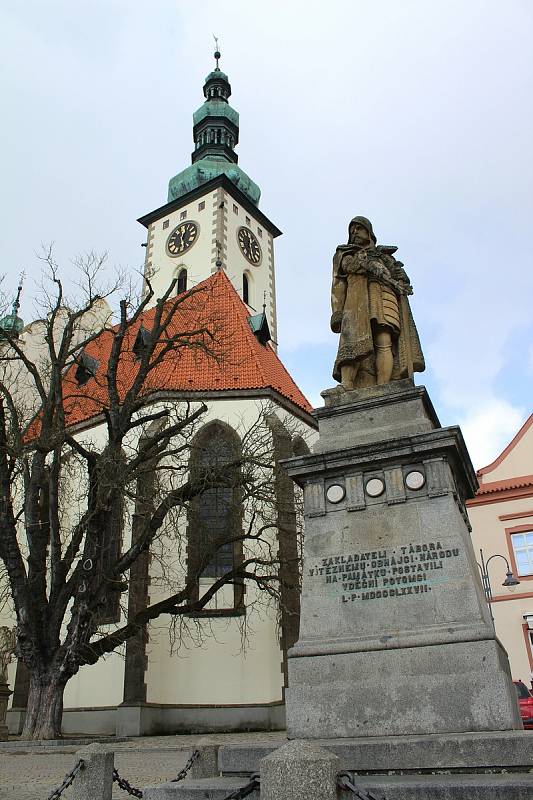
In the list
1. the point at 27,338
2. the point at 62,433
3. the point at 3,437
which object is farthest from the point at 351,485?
the point at 27,338

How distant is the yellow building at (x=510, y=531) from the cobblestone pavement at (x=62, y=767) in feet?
48.5

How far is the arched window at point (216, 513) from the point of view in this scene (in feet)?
56.2

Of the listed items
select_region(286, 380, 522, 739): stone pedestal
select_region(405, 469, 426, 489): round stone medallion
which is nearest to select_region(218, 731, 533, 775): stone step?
select_region(286, 380, 522, 739): stone pedestal

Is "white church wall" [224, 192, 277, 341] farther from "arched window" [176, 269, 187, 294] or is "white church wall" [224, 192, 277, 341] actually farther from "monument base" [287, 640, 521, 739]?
"monument base" [287, 640, 521, 739]

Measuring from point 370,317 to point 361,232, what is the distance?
1.18 meters

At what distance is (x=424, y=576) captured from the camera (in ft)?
19.1

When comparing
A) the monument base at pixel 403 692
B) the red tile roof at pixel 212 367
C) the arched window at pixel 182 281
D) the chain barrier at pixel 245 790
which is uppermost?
the arched window at pixel 182 281

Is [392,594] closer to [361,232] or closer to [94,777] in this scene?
[94,777]

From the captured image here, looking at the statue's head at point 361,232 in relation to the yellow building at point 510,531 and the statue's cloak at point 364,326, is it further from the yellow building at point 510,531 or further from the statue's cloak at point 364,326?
the yellow building at point 510,531

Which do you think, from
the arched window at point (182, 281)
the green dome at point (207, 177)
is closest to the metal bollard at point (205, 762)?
the arched window at point (182, 281)

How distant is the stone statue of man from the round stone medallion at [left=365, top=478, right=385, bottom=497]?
1.33 metres

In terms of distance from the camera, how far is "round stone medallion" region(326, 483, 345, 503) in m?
6.50

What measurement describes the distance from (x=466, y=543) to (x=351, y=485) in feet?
3.70

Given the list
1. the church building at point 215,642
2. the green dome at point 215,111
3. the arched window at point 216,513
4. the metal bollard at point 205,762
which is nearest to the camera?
the metal bollard at point 205,762
